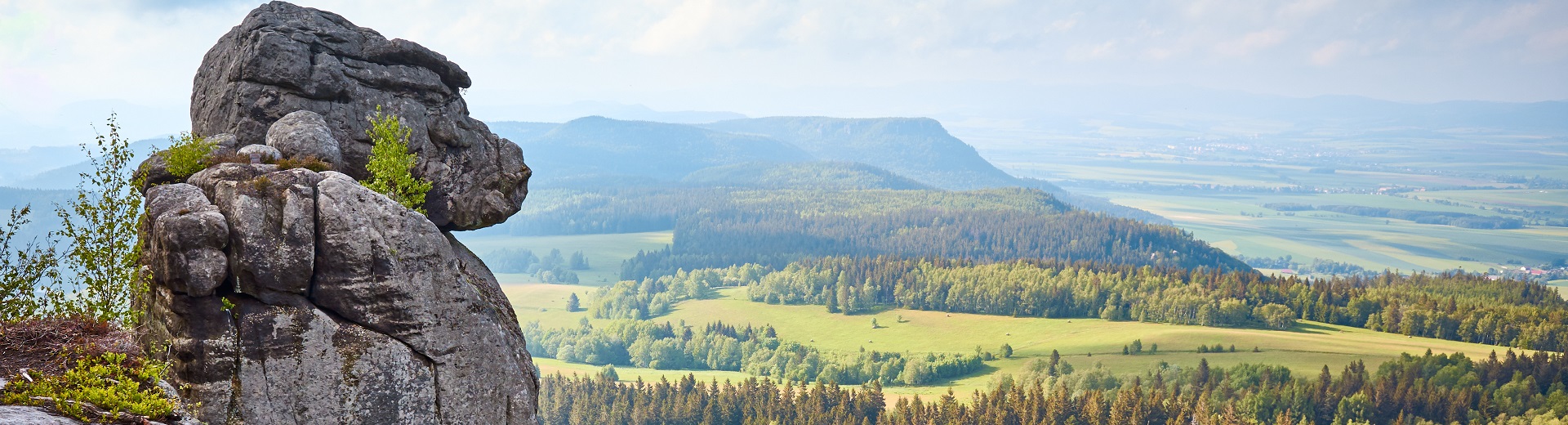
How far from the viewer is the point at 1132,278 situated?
6826 inches

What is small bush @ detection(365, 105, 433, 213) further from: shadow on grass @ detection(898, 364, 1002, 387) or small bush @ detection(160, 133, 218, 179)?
shadow on grass @ detection(898, 364, 1002, 387)

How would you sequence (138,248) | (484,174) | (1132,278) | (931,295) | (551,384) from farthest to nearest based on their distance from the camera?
(931,295)
(1132,278)
(551,384)
(484,174)
(138,248)

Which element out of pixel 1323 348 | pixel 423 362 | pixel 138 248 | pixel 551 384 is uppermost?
pixel 138 248

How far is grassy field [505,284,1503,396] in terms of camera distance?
125 metres

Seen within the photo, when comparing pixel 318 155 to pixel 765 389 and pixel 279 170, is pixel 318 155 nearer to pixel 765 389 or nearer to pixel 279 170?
pixel 279 170

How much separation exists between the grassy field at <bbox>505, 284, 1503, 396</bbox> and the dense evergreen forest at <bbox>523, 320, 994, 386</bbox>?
3.60 metres

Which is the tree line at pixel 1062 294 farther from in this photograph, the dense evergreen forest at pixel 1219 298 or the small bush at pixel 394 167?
the small bush at pixel 394 167

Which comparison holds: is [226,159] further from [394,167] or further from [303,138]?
[394,167]

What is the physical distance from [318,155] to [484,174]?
5.38 meters

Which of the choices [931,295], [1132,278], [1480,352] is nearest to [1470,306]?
[1480,352]

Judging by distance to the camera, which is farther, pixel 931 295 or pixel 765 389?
pixel 931 295

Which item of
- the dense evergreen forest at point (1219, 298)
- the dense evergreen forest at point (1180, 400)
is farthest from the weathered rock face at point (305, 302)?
the dense evergreen forest at point (1219, 298)

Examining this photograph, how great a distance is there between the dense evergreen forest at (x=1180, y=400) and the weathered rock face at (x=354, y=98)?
71290 mm

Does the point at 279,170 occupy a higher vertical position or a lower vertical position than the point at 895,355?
higher
